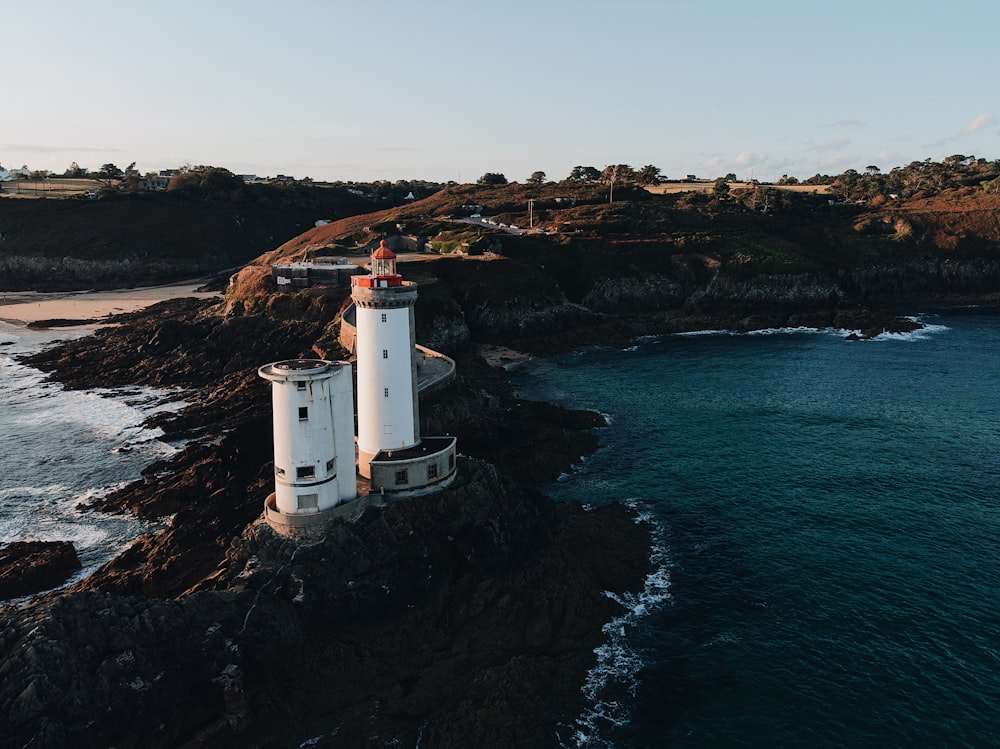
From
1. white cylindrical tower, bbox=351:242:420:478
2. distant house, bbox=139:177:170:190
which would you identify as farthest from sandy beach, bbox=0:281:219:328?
white cylindrical tower, bbox=351:242:420:478

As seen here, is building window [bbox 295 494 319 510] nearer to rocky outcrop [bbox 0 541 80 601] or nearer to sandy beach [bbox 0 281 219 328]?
rocky outcrop [bbox 0 541 80 601]

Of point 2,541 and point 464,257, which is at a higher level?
point 464,257

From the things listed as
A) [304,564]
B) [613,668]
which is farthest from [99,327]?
[613,668]

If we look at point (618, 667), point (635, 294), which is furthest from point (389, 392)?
point (635, 294)

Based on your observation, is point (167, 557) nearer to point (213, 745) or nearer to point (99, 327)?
point (213, 745)

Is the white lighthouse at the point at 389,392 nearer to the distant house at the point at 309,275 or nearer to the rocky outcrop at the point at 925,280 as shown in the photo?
the distant house at the point at 309,275

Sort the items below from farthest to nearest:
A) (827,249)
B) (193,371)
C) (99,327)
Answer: (827,249), (99,327), (193,371)

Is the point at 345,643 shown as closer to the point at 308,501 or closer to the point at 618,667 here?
the point at 308,501

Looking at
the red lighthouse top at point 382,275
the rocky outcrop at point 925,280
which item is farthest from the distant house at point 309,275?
the rocky outcrop at point 925,280
